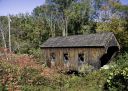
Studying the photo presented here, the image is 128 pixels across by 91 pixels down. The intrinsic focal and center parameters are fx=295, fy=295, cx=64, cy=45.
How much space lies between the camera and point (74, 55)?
3766 centimetres

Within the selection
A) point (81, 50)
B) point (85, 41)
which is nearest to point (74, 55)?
point (81, 50)

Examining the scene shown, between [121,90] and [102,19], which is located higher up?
[102,19]

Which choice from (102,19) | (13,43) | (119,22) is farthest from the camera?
(13,43)

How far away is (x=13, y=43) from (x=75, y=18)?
47.1 feet

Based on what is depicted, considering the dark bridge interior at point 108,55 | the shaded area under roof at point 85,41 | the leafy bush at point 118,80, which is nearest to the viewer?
the leafy bush at point 118,80

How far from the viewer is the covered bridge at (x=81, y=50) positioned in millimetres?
35281

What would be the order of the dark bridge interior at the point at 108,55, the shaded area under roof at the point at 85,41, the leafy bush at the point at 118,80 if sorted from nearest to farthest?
the leafy bush at the point at 118,80 → the shaded area under roof at the point at 85,41 → the dark bridge interior at the point at 108,55

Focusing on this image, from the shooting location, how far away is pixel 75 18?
63.5 m

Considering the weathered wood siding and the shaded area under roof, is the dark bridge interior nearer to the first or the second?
the weathered wood siding

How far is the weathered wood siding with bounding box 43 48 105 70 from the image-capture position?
3534cm

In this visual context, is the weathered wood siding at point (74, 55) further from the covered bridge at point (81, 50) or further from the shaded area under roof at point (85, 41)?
the shaded area under roof at point (85, 41)

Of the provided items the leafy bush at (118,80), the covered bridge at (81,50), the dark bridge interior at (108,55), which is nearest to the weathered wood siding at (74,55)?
the covered bridge at (81,50)

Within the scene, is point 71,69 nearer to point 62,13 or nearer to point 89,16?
point 89,16

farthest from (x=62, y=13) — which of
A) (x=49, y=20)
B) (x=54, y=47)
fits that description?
(x=54, y=47)
